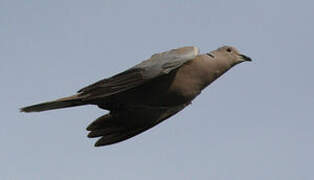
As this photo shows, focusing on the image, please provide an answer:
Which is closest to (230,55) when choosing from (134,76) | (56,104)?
(134,76)

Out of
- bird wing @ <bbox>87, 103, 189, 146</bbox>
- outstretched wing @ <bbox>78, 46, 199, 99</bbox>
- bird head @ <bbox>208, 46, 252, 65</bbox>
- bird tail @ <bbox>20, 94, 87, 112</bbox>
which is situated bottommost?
bird wing @ <bbox>87, 103, 189, 146</bbox>

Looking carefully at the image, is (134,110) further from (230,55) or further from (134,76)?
(230,55)

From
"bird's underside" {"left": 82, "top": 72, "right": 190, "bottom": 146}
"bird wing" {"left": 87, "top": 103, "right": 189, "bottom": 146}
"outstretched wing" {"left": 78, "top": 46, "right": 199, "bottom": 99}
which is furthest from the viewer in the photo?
"bird wing" {"left": 87, "top": 103, "right": 189, "bottom": 146}

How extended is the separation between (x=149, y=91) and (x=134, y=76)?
1.30 feet

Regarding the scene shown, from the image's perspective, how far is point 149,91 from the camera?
7.08m

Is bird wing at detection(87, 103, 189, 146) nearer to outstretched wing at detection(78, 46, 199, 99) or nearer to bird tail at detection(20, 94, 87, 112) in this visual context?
bird tail at detection(20, 94, 87, 112)

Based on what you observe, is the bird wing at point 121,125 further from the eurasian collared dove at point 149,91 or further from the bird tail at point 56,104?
the bird tail at point 56,104

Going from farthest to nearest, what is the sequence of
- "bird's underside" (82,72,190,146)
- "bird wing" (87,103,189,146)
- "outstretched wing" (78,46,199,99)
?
"bird wing" (87,103,189,146) < "bird's underside" (82,72,190,146) < "outstretched wing" (78,46,199,99)

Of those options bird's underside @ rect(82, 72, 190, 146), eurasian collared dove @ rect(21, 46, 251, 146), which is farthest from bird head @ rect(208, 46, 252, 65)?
bird's underside @ rect(82, 72, 190, 146)

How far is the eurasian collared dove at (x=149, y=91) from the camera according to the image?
267 inches

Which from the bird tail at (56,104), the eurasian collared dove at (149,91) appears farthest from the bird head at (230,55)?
the bird tail at (56,104)

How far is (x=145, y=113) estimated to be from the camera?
752 cm

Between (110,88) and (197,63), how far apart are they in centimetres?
121

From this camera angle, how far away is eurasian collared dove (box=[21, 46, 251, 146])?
6.79 metres
